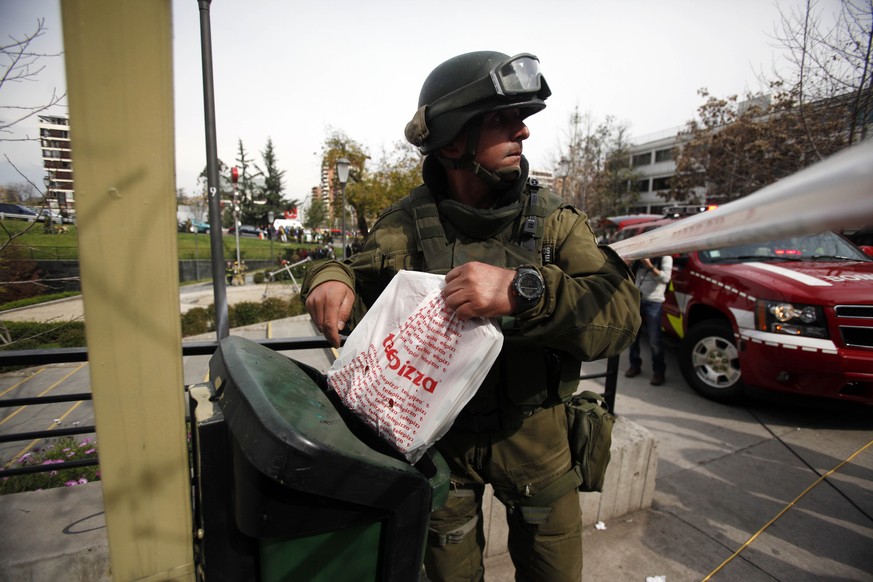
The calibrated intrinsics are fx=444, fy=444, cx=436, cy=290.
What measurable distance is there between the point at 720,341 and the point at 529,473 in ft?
13.6

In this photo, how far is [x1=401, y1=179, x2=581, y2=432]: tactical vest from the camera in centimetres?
144

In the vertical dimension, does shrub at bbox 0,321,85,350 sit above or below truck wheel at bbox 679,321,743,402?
above

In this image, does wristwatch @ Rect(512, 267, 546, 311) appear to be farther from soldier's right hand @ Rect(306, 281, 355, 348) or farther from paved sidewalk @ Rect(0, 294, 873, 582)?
paved sidewalk @ Rect(0, 294, 873, 582)

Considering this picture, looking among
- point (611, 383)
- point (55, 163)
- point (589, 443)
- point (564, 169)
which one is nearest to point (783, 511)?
point (611, 383)

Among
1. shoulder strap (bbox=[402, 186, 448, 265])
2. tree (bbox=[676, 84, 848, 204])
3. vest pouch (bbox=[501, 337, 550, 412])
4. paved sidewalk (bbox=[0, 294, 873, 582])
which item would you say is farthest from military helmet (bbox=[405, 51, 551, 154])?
tree (bbox=[676, 84, 848, 204])

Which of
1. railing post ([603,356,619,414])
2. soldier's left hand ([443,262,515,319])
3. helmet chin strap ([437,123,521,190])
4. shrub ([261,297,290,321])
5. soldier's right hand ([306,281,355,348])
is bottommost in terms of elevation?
shrub ([261,297,290,321])

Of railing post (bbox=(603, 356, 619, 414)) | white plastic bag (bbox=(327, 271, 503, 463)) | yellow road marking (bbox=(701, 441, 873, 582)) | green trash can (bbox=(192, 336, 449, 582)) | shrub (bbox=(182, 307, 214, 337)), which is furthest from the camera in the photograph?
shrub (bbox=(182, 307, 214, 337))

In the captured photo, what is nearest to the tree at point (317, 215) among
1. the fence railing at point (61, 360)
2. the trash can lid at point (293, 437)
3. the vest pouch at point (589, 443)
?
the fence railing at point (61, 360)

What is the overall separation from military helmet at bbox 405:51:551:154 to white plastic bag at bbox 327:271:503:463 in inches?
26.9

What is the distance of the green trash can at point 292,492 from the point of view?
77cm

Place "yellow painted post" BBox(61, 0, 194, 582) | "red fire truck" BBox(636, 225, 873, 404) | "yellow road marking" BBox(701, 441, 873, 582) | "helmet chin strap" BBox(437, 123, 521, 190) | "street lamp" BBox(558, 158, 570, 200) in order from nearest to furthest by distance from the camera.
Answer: "yellow painted post" BBox(61, 0, 194, 582)
"helmet chin strap" BBox(437, 123, 521, 190)
"yellow road marking" BBox(701, 441, 873, 582)
"red fire truck" BBox(636, 225, 873, 404)
"street lamp" BBox(558, 158, 570, 200)

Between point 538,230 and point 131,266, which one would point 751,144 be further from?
point 131,266

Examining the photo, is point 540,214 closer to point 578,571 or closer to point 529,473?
point 529,473

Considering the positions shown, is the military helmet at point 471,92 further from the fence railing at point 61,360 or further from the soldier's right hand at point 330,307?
the fence railing at point 61,360
